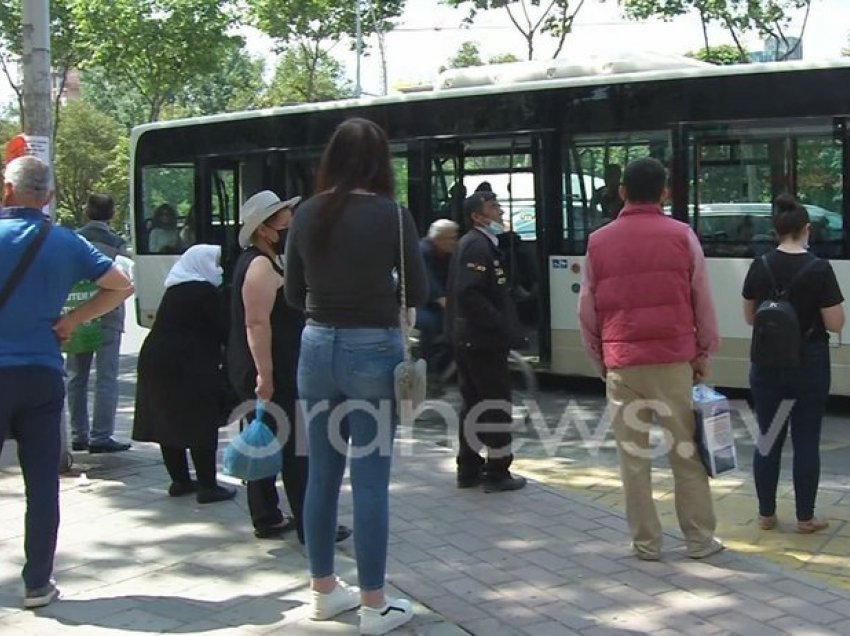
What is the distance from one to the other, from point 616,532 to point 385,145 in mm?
2451

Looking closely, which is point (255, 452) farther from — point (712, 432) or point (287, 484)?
point (712, 432)

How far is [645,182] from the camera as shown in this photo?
4.84 m

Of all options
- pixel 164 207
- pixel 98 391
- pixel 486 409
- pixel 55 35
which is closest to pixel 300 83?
pixel 55 35

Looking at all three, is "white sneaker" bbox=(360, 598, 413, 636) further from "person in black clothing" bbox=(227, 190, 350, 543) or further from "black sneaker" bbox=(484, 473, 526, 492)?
"black sneaker" bbox=(484, 473, 526, 492)

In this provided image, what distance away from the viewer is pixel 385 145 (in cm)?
404

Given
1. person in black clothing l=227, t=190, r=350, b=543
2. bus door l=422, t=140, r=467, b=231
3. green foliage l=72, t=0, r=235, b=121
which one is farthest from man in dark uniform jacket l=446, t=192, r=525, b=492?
green foliage l=72, t=0, r=235, b=121

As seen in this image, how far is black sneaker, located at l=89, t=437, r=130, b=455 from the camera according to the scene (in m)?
7.25

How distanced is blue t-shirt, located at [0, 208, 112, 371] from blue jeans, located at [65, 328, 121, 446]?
9.57ft

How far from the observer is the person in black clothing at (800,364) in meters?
5.26

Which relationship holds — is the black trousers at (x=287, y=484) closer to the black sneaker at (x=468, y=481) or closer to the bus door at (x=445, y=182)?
the black sneaker at (x=468, y=481)

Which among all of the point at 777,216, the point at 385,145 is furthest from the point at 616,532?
the point at 385,145

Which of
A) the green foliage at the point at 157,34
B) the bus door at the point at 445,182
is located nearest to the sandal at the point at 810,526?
the bus door at the point at 445,182

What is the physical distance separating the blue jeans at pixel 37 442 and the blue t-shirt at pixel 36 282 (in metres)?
0.07

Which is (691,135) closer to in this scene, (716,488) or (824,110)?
(824,110)
